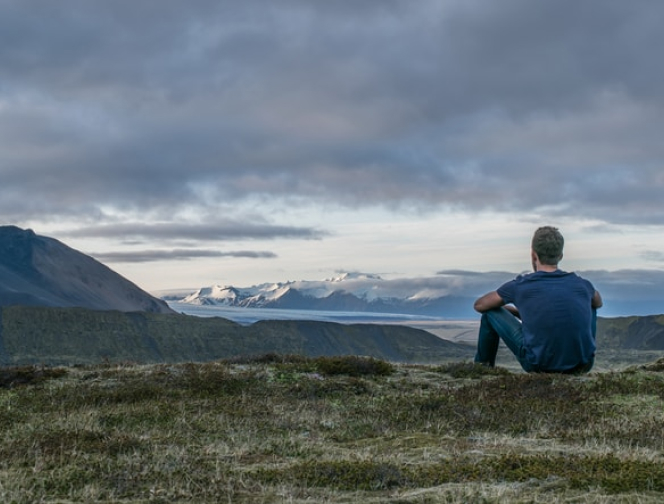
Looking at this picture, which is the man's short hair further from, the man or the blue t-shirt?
the blue t-shirt

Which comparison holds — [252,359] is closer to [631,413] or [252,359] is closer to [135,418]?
[135,418]

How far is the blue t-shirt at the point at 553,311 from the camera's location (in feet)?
42.9

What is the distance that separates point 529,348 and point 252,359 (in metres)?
9.22

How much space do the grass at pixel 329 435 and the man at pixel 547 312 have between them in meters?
0.57

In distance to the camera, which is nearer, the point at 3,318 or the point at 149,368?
the point at 149,368

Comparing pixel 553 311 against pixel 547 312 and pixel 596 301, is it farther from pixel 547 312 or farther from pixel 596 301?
pixel 596 301

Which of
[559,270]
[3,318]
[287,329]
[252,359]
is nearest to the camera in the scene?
[559,270]

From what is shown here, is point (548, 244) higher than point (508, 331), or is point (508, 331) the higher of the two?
point (548, 244)

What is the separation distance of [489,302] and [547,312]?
4.26 feet

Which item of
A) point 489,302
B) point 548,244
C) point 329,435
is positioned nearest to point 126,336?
point 489,302

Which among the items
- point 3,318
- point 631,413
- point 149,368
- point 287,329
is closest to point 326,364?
point 149,368

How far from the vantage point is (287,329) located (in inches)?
7662

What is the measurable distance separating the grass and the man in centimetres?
57

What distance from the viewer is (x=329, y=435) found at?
34.3ft
